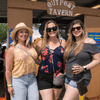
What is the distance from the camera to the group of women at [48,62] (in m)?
1.98

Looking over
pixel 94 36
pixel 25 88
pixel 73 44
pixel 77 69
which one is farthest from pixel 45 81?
pixel 94 36

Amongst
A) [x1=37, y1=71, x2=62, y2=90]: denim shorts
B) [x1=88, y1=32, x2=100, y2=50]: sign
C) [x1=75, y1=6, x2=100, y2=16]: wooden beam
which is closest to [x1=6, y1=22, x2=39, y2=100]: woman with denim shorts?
[x1=37, y1=71, x2=62, y2=90]: denim shorts

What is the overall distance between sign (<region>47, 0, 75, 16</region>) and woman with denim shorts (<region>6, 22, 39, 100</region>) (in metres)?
1.67

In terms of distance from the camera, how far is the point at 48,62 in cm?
221

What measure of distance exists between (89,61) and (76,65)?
27 cm

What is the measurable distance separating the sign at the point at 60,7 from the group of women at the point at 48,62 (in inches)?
51.4

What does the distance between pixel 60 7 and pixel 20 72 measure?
238cm

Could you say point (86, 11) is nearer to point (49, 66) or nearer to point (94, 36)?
point (94, 36)

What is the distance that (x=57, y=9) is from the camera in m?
3.55

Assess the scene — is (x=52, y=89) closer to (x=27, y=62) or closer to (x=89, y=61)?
(x=27, y=62)

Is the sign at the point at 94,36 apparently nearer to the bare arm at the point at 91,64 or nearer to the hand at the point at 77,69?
the bare arm at the point at 91,64

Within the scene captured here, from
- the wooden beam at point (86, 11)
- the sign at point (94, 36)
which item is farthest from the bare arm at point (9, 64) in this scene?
the sign at point (94, 36)

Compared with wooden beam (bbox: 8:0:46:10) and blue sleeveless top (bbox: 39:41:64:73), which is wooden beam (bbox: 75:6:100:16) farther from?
blue sleeveless top (bbox: 39:41:64:73)

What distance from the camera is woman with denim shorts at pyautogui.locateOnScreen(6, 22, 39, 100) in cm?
196
